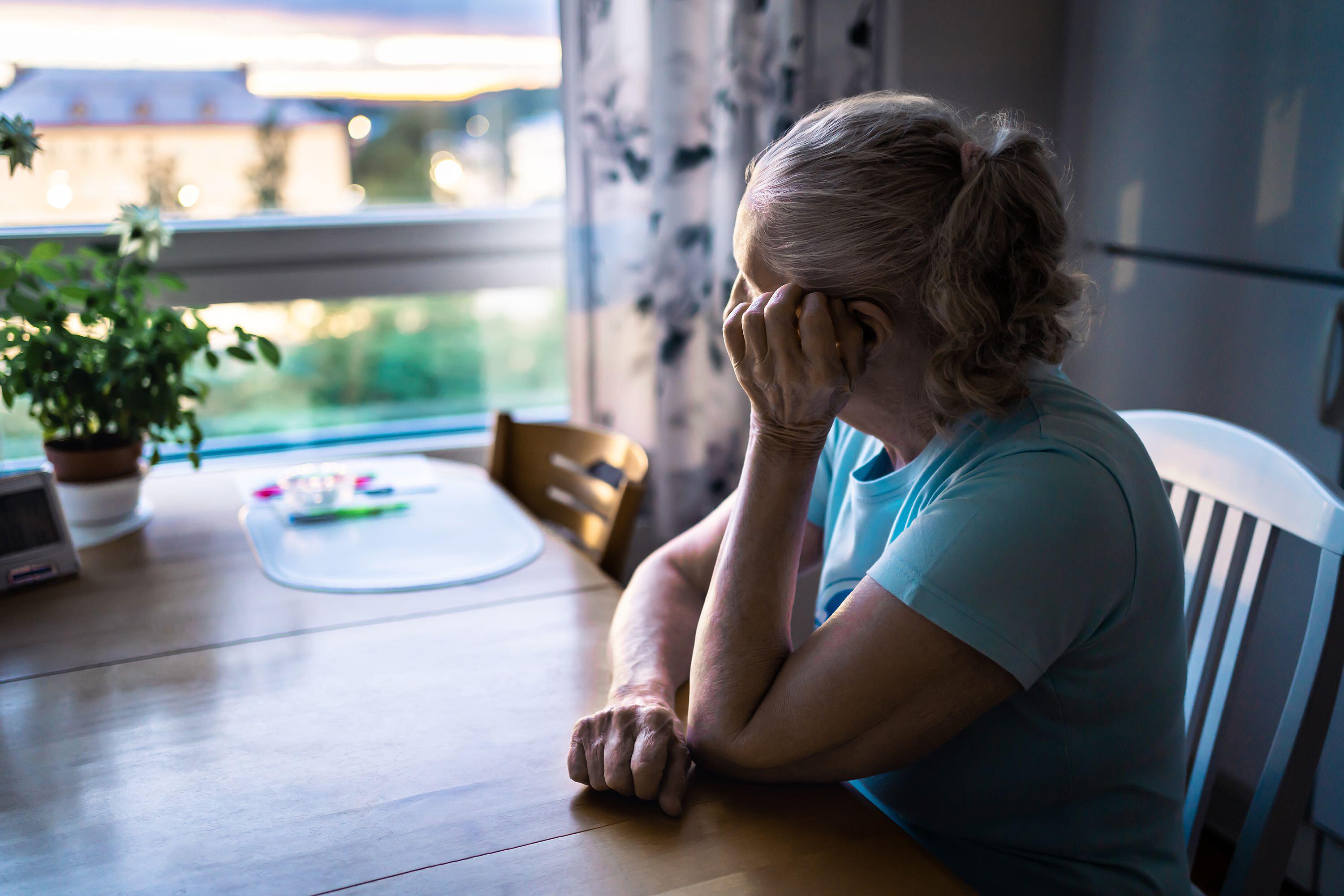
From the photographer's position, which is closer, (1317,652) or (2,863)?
(2,863)

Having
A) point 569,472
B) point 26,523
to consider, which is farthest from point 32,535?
point 569,472

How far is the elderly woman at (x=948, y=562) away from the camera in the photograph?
0.83 m

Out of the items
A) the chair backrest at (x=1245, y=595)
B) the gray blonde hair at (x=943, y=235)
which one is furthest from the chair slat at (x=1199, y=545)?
the gray blonde hair at (x=943, y=235)

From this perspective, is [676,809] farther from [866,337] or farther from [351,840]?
[866,337]

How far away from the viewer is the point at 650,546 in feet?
7.66

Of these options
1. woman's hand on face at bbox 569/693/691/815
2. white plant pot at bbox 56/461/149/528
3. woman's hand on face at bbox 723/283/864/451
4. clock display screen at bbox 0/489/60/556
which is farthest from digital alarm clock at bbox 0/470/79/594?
woman's hand on face at bbox 723/283/864/451

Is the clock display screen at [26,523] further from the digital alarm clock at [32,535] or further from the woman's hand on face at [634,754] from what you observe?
the woman's hand on face at [634,754]

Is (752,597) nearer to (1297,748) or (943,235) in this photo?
(943,235)

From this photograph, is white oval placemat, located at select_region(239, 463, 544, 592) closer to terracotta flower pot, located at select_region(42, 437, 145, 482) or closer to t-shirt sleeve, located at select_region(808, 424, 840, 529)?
terracotta flower pot, located at select_region(42, 437, 145, 482)

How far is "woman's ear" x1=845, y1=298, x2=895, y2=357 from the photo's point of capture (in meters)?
0.94

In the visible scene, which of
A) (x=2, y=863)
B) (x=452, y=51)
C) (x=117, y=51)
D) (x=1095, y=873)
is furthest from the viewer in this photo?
(x=452, y=51)

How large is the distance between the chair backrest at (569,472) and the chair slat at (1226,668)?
82 centimetres

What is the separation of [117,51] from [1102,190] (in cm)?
193

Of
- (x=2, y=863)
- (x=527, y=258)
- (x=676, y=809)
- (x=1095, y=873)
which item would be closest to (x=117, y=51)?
(x=527, y=258)
